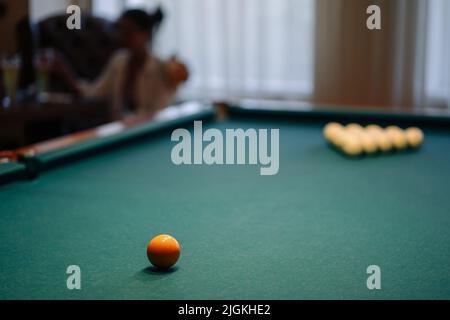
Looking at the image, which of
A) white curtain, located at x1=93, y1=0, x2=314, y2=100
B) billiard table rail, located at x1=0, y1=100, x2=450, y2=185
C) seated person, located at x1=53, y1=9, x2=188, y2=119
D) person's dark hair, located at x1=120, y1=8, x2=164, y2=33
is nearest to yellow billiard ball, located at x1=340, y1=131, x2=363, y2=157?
billiard table rail, located at x1=0, y1=100, x2=450, y2=185

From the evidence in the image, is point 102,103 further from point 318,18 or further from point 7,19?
point 318,18

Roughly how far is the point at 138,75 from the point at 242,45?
1227 millimetres

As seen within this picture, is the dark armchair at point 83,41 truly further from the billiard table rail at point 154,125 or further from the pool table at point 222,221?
the pool table at point 222,221

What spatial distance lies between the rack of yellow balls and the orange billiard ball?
45.6 inches

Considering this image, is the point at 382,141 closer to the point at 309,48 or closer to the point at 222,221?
the point at 222,221

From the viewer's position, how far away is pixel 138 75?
386 cm

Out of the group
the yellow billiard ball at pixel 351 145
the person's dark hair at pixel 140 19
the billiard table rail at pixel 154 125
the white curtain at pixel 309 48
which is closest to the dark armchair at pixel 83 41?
the white curtain at pixel 309 48

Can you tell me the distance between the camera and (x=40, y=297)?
2.92ft

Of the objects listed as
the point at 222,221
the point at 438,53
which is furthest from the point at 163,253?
the point at 438,53

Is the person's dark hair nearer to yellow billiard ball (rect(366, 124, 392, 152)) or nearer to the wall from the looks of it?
the wall

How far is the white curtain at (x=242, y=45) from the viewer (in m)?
4.63

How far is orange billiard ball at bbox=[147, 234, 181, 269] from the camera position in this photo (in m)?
1.00
